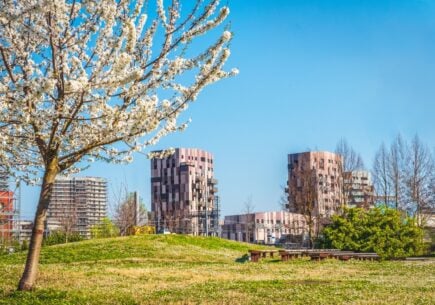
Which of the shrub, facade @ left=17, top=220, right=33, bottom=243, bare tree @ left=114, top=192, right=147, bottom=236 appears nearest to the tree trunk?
the shrub

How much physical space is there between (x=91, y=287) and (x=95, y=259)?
15.3 m

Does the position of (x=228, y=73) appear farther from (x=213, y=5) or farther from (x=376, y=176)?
(x=376, y=176)

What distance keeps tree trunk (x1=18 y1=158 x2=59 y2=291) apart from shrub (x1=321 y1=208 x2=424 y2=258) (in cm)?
2536

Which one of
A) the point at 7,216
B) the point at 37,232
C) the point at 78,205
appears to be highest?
the point at 78,205

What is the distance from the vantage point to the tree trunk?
1365 cm

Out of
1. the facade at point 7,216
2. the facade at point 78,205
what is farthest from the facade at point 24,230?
the facade at point 78,205

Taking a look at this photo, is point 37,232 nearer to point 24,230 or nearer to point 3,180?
point 3,180

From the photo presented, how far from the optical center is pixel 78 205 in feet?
249

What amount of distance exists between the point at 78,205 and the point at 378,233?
4776 cm

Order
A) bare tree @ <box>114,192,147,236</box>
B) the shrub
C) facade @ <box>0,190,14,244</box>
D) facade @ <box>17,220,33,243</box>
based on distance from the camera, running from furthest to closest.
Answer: bare tree @ <box>114,192,147,236</box>
facade @ <box>17,220,33,243</box>
facade @ <box>0,190,14,244</box>
the shrub

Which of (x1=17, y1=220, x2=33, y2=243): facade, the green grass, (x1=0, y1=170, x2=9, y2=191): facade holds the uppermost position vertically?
(x1=0, y1=170, x2=9, y2=191): facade

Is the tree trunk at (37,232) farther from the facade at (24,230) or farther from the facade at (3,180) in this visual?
the facade at (24,230)

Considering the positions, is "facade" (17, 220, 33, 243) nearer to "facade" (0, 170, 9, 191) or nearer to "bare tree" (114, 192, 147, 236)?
"bare tree" (114, 192, 147, 236)

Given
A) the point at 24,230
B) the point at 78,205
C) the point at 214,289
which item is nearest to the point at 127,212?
the point at 24,230
